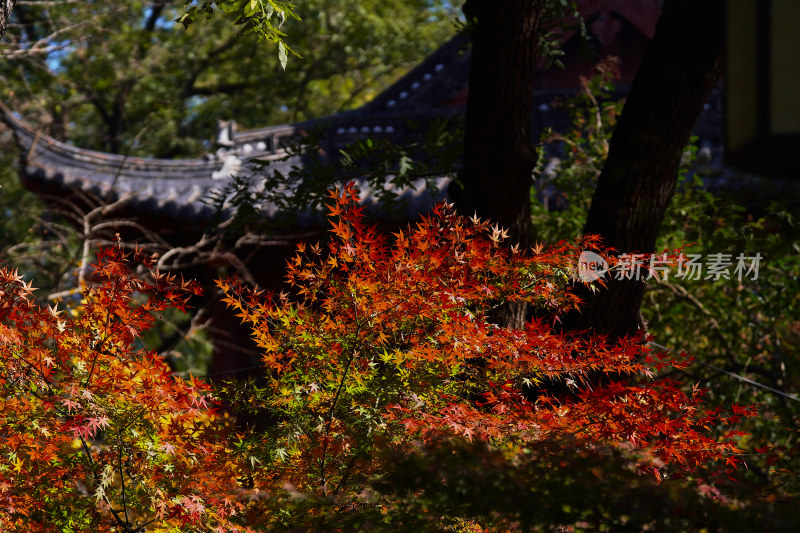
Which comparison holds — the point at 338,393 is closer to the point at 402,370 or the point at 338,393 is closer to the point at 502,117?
the point at 402,370

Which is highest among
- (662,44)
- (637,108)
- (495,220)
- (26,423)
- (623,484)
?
(662,44)

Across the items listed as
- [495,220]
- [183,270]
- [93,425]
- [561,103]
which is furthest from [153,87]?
[93,425]

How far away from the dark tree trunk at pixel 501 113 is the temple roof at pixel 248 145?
6.18ft

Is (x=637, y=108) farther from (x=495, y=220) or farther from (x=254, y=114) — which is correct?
(x=254, y=114)

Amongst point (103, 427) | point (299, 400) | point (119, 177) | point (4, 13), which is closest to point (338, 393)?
point (299, 400)

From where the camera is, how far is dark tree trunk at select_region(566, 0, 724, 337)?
367 cm

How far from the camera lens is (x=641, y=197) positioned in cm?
386

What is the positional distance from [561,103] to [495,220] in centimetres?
314

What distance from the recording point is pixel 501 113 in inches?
155

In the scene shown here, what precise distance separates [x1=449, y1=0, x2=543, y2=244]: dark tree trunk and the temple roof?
1.88 m

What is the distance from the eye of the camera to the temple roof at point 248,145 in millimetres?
6594

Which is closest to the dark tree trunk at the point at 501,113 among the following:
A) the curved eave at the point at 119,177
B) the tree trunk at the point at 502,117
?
the tree trunk at the point at 502,117

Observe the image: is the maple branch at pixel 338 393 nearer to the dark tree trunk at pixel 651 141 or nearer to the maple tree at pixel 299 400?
the maple tree at pixel 299 400

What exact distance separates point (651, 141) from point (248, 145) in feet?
14.2
